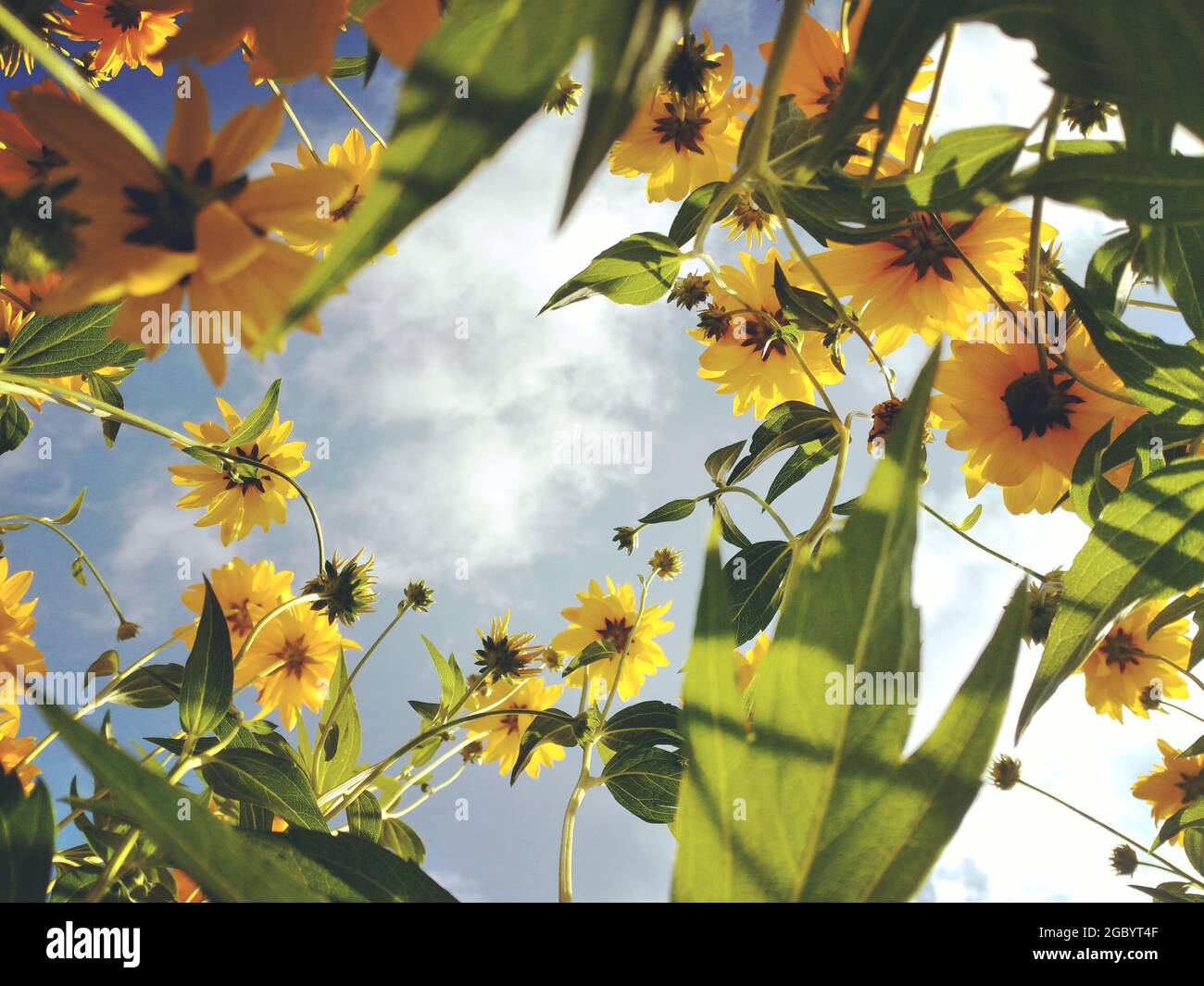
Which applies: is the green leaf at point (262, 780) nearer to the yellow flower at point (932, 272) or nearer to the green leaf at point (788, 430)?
the green leaf at point (788, 430)

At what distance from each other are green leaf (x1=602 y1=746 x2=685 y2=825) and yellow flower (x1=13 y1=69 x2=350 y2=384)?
64cm

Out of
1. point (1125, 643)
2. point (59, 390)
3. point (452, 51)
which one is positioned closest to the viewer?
point (452, 51)

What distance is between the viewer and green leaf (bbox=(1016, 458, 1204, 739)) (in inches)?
14.7

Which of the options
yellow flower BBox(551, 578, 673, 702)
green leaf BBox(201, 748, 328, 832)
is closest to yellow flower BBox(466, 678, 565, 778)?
yellow flower BBox(551, 578, 673, 702)

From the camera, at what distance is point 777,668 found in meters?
Answer: 0.18

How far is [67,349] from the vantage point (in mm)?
614

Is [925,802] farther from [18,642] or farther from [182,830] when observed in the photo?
[18,642]

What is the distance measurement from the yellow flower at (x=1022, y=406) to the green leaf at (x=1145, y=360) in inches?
5.7

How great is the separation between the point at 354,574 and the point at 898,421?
0.95 meters

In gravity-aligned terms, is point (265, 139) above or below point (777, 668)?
above

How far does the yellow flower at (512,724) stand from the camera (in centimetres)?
121

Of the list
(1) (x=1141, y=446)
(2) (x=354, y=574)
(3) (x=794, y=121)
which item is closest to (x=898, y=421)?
(3) (x=794, y=121)

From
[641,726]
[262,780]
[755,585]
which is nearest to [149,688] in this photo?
[262,780]
